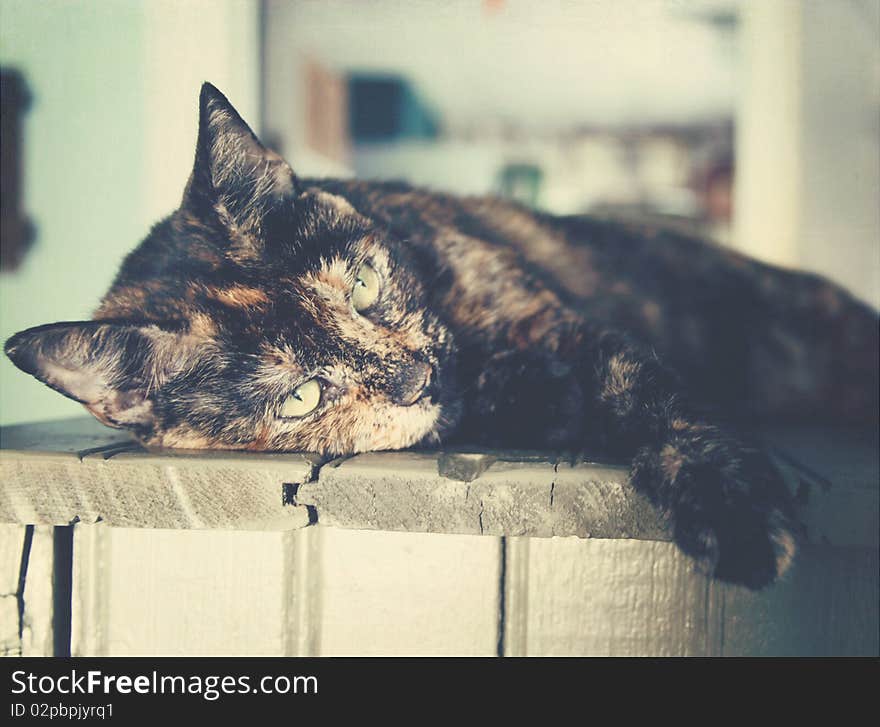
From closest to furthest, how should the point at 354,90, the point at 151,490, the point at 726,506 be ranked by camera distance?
the point at 726,506
the point at 151,490
the point at 354,90

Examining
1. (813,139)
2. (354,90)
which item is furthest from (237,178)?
(354,90)

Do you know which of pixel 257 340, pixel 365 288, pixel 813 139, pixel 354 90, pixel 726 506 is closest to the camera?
pixel 726 506

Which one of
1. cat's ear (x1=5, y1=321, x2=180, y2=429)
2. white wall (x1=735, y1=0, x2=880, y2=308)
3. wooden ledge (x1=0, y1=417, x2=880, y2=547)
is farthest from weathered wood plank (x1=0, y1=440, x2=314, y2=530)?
white wall (x1=735, y1=0, x2=880, y2=308)

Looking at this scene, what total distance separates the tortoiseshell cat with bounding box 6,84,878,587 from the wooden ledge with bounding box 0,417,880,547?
0.21 feet

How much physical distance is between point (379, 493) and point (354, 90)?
14.2ft

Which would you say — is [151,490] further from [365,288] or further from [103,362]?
[365,288]

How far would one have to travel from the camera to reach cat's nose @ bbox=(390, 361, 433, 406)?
3.17 ft

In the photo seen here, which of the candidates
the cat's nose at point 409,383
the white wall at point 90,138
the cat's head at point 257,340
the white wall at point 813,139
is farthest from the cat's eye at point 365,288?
the white wall at point 813,139

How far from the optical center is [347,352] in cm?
97

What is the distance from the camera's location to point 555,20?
3.65 feet

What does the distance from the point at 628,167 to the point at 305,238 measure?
582 centimetres

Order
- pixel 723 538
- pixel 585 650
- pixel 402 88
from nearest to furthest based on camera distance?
pixel 723 538 < pixel 585 650 < pixel 402 88
